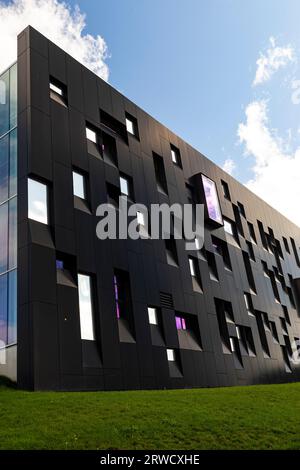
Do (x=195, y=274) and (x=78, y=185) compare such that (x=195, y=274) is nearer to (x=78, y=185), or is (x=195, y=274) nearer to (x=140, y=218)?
(x=140, y=218)

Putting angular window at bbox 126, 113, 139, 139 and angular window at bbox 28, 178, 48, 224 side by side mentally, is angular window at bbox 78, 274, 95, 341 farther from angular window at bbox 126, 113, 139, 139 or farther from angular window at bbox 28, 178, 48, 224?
angular window at bbox 126, 113, 139, 139

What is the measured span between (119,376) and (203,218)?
17534 millimetres

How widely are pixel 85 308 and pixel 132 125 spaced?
50.1 feet

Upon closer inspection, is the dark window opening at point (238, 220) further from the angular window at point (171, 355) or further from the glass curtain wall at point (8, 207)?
the glass curtain wall at point (8, 207)

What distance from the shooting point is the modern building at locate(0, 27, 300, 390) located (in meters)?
19.8

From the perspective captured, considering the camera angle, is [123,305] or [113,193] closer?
[123,305]

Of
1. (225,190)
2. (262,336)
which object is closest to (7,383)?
(262,336)

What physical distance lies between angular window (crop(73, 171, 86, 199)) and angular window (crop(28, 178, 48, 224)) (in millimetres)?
2288

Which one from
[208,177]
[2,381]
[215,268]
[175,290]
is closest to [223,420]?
[2,381]

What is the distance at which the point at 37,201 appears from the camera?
21562 mm

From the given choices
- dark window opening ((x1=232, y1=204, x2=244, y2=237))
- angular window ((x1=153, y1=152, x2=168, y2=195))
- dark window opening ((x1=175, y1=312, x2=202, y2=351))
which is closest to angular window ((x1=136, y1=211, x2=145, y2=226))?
angular window ((x1=153, y1=152, x2=168, y2=195))

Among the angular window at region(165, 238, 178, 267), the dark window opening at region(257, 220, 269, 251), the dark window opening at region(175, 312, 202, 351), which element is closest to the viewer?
the dark window opening at region(175, 312, 202, 351)

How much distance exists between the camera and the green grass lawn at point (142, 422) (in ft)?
34.5

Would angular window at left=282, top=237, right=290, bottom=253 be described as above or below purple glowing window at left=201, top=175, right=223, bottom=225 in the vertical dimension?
above
